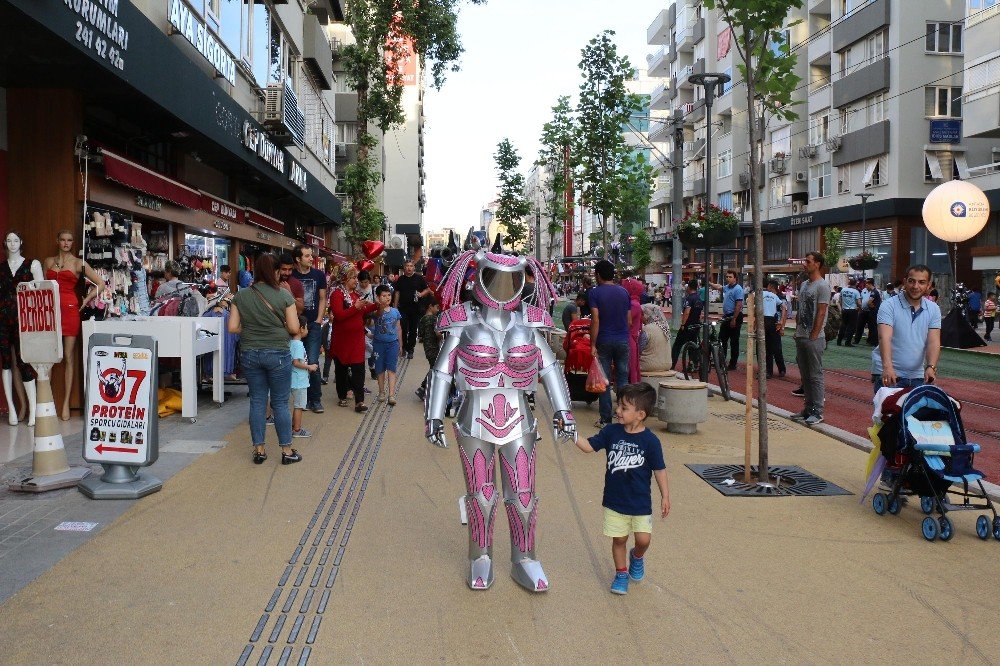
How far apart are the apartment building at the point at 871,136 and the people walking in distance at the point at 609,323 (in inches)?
1053

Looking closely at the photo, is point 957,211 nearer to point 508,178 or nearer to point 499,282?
point 499,282

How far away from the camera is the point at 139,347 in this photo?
21.3 ft

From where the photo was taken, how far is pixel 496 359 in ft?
15.4

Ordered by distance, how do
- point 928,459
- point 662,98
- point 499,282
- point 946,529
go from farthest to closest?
point 662,98
point 928,459
point 946,529
point 499,282

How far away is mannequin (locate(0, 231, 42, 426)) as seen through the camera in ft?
29.2

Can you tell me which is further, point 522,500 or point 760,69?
point 760,69

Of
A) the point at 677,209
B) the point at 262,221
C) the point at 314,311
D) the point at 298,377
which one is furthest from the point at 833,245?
the point at 298,377

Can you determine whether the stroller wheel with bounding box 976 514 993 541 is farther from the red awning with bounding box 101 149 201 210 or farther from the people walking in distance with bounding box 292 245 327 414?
the red awning with bounding box 101 149 201 210

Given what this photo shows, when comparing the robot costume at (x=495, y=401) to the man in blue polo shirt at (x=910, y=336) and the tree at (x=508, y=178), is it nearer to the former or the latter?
the man in blue polo shirt at (x=910, y=336)

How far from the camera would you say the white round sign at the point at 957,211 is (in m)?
16.7

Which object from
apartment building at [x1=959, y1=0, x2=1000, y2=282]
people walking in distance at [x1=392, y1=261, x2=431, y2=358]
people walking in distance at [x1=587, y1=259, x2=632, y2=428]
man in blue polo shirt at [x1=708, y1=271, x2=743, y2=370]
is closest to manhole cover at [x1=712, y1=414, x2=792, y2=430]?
people walking in distance at [x1=587, y1=259, x2=632, y2=428]

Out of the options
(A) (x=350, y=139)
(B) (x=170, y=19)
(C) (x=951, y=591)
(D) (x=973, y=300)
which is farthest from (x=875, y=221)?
(C) (x=951, y=591)

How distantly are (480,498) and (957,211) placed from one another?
50.6ft

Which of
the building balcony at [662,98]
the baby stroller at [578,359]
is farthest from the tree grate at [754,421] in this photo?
the building balcony at [662,98]
